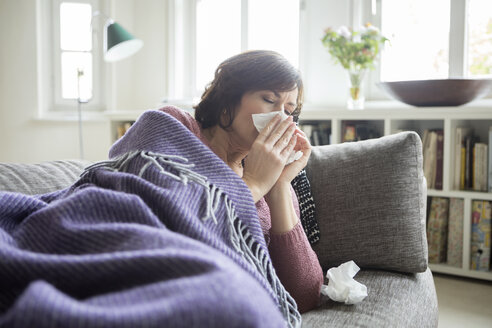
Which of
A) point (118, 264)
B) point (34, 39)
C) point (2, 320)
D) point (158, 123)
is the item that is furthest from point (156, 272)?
point (34, 39)

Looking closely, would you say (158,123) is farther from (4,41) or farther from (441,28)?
(4,41)

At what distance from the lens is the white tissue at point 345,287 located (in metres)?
1.25

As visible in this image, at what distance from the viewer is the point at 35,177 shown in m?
1.37

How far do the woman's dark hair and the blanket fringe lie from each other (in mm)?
376

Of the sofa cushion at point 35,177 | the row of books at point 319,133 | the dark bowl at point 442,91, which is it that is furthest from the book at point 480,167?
the sofa cushion at point 35,177

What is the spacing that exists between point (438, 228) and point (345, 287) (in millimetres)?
1694

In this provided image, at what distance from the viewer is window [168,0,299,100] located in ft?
12.8

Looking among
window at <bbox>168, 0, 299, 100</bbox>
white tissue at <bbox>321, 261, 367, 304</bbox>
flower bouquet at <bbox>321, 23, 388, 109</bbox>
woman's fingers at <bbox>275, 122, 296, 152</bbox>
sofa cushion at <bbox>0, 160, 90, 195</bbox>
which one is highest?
window at <bbox>168, 0, 299, 100</bbox>

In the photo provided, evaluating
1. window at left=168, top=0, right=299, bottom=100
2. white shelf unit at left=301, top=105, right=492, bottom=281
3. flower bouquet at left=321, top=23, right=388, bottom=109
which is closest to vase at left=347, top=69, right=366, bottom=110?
flower bouquet at left=321, top=23, right=388, bottom=109

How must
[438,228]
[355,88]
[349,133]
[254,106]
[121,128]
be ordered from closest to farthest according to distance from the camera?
[254,106]
[438,228]
[349,133]
[355,88]
[121,128]

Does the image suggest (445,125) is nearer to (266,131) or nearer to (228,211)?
(266,131)

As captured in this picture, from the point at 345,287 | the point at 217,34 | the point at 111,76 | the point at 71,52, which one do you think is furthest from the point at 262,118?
the point at 71,52

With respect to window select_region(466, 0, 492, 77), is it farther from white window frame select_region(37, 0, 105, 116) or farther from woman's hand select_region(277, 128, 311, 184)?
white window frame select_region(37, 0, 105, 116)

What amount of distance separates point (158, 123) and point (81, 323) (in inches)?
25.2
